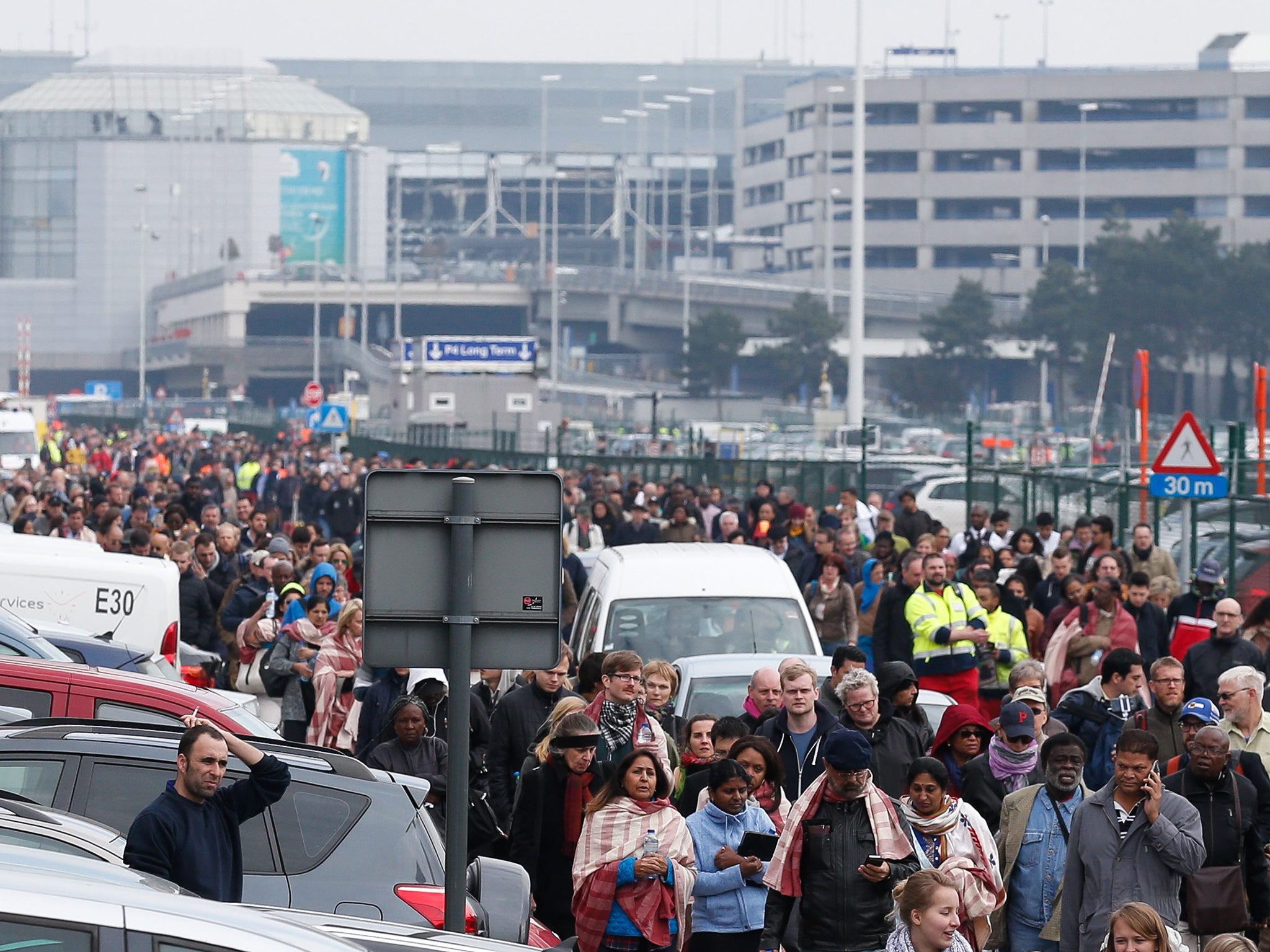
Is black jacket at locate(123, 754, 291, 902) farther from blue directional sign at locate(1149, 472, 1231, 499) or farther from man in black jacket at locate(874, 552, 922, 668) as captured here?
blue directional sign at locate(1149, 472, 1231, 499)

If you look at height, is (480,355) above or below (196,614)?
above

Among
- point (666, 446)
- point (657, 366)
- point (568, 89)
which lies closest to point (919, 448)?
point (666, 446)

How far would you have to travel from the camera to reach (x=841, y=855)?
762 centimetres

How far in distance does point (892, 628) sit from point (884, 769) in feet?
17.0

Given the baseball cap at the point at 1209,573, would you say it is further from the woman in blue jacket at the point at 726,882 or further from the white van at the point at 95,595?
the woman in blue jacket at the point at 726,882

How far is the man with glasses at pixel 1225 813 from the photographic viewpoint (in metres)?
8.70

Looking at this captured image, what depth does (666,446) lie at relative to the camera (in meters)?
48.9

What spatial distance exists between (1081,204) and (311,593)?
304 ft

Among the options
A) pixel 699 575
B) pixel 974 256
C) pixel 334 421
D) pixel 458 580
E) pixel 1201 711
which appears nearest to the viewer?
pixel 458 580

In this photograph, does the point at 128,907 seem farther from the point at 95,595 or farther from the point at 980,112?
the point at 980,112

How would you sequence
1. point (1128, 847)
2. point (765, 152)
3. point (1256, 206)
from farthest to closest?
1. point (765, 152)
2. point (1256, 206)
3. point (1128, 847)

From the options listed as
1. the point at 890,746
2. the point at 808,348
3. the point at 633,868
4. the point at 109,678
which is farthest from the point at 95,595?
the point at 808,348

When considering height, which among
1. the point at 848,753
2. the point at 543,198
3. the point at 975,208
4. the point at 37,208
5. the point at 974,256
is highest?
the point at 543,198

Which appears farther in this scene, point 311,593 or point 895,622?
point 311,593
